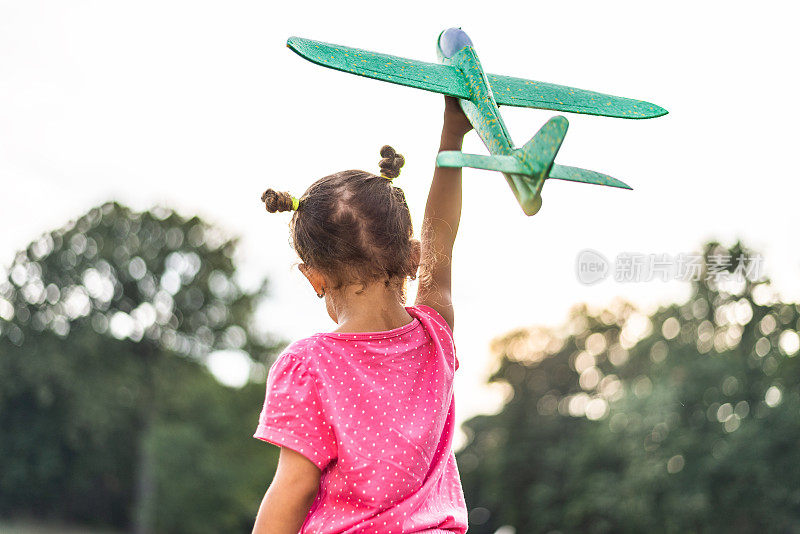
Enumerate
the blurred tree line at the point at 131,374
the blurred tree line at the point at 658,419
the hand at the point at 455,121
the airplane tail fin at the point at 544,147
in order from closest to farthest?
Answer: the airplane tail fin at the point at 544,147
the hand at the point at 455,121
the blurred tree line at the point at 658,419
the blurred tree line at the point at 131,374

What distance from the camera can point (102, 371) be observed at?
2803 cm

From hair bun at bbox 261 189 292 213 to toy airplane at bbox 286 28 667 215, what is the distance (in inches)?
13.9

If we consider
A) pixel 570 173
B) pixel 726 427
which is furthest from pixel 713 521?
pixel 570 173

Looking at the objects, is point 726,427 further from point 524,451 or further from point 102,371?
point 102,371

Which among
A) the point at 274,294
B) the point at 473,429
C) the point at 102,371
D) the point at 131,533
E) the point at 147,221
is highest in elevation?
the point at 147,221

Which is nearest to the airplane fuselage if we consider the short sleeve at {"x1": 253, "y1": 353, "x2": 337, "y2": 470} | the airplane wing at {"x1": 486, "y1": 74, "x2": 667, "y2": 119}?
the airplane wing at {"x1": 486, "y1": 74, "x2": 667, "y2": 119}

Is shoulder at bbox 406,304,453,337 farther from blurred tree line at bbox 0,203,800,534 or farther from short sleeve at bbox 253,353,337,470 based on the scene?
blurred tree line at bbox 0,203,800,534

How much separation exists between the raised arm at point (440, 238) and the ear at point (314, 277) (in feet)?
0.90

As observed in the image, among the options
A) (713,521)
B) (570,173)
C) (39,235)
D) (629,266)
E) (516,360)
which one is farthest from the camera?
(516,360)

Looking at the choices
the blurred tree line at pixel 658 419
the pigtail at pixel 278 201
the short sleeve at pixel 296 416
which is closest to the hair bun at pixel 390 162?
the pigtail at pixel 278 201

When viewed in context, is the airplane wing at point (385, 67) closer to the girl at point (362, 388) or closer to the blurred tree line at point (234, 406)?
the girl at point (362, 388)

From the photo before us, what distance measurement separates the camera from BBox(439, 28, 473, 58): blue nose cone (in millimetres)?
2316

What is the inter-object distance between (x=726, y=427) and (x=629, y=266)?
16.2m

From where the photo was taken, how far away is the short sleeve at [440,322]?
196 cm
